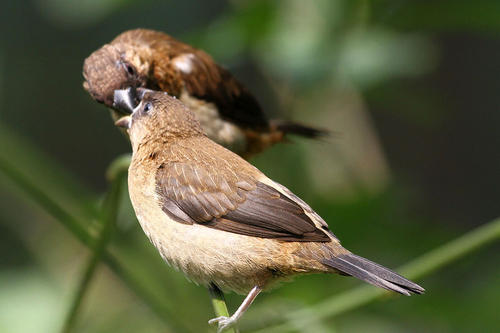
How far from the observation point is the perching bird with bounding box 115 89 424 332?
8.80 ft

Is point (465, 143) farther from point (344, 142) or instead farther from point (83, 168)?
point (83, 168)

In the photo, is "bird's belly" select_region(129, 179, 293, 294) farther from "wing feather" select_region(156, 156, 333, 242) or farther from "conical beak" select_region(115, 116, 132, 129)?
"conical beak" select_region(115, 116, 132, 129)

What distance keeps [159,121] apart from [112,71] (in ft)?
1.90

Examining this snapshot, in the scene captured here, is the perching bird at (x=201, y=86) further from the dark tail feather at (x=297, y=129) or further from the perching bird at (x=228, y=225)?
the perching bird at (x=228, y=225)

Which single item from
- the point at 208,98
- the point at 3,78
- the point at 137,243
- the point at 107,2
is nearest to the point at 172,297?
the point at 137,243

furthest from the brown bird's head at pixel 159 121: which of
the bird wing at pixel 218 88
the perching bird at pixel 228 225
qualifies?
the bird wing at pixel 218 88

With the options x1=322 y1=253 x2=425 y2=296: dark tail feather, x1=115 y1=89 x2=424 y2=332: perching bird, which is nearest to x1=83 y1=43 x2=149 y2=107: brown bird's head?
x1=115 y1=89 x2=424 y2=332: perching bird

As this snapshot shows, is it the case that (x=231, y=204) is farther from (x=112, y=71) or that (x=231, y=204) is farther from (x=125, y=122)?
(x=112, y=71)

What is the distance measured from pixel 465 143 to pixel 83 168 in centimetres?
334

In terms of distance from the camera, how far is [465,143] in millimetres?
6777

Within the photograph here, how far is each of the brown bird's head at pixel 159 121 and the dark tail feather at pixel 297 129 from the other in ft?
4.08

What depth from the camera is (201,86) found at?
421cm

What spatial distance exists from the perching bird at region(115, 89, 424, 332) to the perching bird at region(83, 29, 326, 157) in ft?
2.99

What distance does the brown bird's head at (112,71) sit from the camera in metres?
3.51
